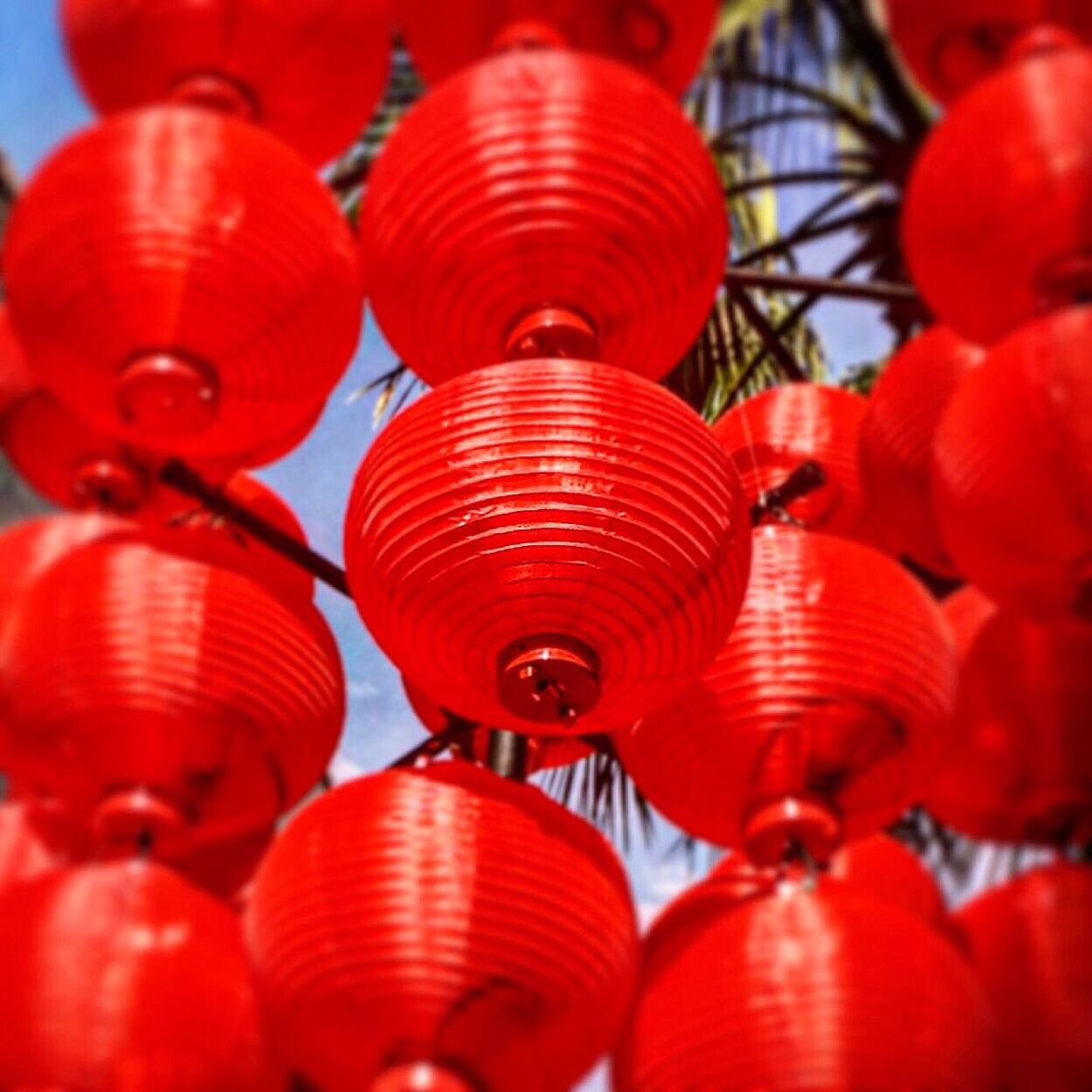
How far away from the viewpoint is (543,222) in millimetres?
1149

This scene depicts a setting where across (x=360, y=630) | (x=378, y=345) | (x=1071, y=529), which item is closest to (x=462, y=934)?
(x=360, y=630)

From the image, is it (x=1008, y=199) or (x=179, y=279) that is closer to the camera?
(x=179, y=279)

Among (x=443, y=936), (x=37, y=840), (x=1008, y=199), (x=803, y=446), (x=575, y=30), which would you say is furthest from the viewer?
(x=37, y=840)

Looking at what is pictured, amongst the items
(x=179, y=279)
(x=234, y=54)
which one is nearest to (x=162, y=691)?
(x=179, y=279)

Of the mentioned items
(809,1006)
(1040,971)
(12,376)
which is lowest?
(809,1006)

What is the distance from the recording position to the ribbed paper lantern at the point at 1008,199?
1.35 m

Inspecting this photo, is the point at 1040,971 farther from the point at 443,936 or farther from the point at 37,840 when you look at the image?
the point at 37,840

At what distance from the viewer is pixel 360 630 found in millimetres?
1522

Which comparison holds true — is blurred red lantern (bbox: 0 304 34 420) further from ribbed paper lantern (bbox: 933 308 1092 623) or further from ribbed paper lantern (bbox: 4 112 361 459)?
ribbed paper lantern (bbox: 933 308 1092 623)

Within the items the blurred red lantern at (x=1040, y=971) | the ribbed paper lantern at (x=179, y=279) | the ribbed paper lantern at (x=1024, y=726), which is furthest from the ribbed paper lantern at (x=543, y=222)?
the blurred red lantern at (x=1040, y=971)

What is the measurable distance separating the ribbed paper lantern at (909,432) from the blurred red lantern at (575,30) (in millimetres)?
448

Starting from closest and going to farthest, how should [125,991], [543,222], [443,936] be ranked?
[443,936], [543,222], [125,991]

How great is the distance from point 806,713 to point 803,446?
20.6 inches

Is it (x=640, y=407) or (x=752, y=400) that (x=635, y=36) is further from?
(x=640, y=407)
